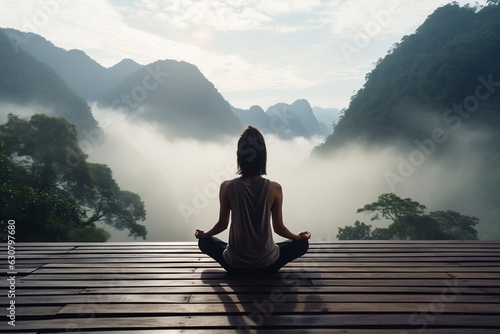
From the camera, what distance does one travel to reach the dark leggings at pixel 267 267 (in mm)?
3080

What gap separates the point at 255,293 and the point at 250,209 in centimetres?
80

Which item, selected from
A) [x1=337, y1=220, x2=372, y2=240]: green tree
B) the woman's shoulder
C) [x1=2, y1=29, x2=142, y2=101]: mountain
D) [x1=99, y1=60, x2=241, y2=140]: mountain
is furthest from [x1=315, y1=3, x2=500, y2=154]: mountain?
[x1=2, y1=29, x2=142, y2=101]: mountain

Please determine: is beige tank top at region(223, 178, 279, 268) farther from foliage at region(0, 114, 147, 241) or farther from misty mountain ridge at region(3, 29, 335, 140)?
misty mountain ridge at region(3, 29, 335, 140)

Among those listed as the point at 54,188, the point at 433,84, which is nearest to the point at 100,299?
the point at 54,188

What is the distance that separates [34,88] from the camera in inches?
2475

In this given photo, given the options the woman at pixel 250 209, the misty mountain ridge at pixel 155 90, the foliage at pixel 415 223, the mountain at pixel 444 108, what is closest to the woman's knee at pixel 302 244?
the woman at pixel 250 209

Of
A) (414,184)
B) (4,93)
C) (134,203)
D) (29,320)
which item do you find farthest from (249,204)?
(4,93)

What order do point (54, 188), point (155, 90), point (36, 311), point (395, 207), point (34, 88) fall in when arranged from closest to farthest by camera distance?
point (36, 311) → point (54, 188) → point (395, 207) → point (34, 88) → point (155, 90)

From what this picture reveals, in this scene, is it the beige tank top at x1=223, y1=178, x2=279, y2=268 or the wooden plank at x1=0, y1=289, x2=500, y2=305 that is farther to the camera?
the beige tank top at x1=223, y1=178, x2=279, y2=268

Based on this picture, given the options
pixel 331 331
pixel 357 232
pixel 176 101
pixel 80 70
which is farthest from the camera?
pixel 176 101

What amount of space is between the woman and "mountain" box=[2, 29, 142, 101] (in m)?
146

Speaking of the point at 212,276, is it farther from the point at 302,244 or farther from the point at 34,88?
the point at 34,88

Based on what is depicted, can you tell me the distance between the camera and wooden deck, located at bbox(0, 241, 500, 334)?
2.26 metres

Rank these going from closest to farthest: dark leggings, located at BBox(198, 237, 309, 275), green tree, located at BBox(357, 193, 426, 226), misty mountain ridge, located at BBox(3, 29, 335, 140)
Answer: dark leggings, located at BBox(198, 237, 309, 275) < green tree, located at BBox(357, 193, 426, 226) < misty mountain ridge, located at BBox(3, 29, 335, 140)
